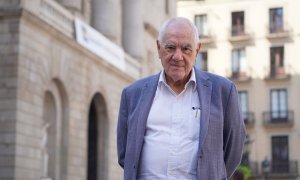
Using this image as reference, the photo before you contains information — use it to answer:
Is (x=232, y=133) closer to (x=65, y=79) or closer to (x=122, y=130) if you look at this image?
(x=122, y=130)

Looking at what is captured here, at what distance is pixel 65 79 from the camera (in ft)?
85.4

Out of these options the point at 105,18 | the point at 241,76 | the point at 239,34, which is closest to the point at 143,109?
the point at 105,18

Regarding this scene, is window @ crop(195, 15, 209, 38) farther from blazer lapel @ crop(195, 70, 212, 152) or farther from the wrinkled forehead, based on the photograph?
the wrinkled forehead

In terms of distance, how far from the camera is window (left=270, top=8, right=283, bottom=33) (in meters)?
61.2

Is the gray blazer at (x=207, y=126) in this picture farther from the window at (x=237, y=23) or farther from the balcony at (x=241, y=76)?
the window at (x=237, y=23)

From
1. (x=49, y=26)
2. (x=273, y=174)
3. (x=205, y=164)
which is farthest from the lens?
(x=273, y=174)

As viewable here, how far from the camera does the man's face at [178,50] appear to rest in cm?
463

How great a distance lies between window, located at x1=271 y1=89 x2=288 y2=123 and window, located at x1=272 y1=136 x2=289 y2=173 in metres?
1.59

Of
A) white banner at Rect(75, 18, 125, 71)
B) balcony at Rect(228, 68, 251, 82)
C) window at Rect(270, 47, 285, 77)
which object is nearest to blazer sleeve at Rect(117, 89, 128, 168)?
white banner at Rect(75, 18, 125, 71)

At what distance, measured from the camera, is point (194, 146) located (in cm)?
456

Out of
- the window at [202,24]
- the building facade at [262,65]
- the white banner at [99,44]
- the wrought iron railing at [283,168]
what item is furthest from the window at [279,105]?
the white banner at [99,44]

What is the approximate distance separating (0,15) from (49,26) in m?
2.40

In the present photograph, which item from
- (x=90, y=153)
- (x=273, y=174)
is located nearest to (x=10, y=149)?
(x=90, y=153)

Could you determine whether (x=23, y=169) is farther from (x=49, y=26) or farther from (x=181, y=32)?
(x=181, y=32)
